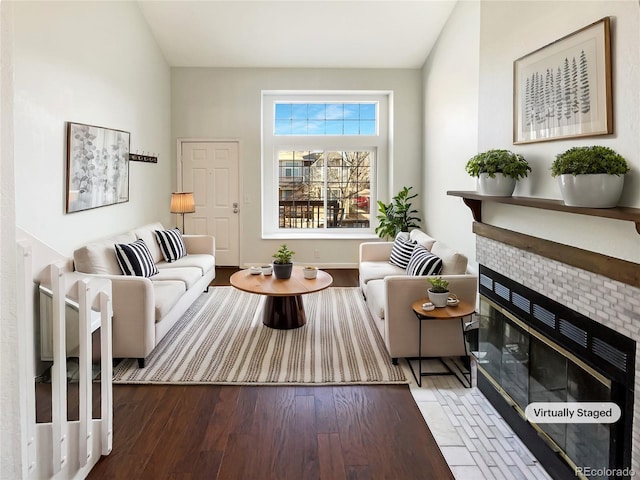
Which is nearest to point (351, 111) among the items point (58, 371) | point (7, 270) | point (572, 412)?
point (572, 412)

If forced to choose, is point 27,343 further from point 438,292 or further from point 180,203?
point 180,203

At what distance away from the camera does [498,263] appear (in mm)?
2725

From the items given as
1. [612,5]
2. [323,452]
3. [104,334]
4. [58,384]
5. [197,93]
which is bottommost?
[323,452]

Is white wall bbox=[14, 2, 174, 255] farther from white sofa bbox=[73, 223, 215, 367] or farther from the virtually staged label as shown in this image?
the virtually staged label

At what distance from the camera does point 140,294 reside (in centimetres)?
328

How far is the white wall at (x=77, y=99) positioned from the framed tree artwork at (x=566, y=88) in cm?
326

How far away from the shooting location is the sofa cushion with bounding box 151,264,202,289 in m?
4.40

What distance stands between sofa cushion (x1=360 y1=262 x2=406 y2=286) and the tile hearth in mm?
1564

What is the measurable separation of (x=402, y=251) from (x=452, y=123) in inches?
63.3

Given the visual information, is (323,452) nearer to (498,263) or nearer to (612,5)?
(498,263)

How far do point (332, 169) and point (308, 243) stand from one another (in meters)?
1.25

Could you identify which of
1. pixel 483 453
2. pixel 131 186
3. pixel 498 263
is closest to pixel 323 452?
pixel 483 453

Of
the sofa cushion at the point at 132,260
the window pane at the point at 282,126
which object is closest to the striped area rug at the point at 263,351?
the sofa cushion at the point at 132,260

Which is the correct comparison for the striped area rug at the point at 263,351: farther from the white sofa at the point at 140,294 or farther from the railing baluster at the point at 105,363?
the railing baluster at the point at 105,363
